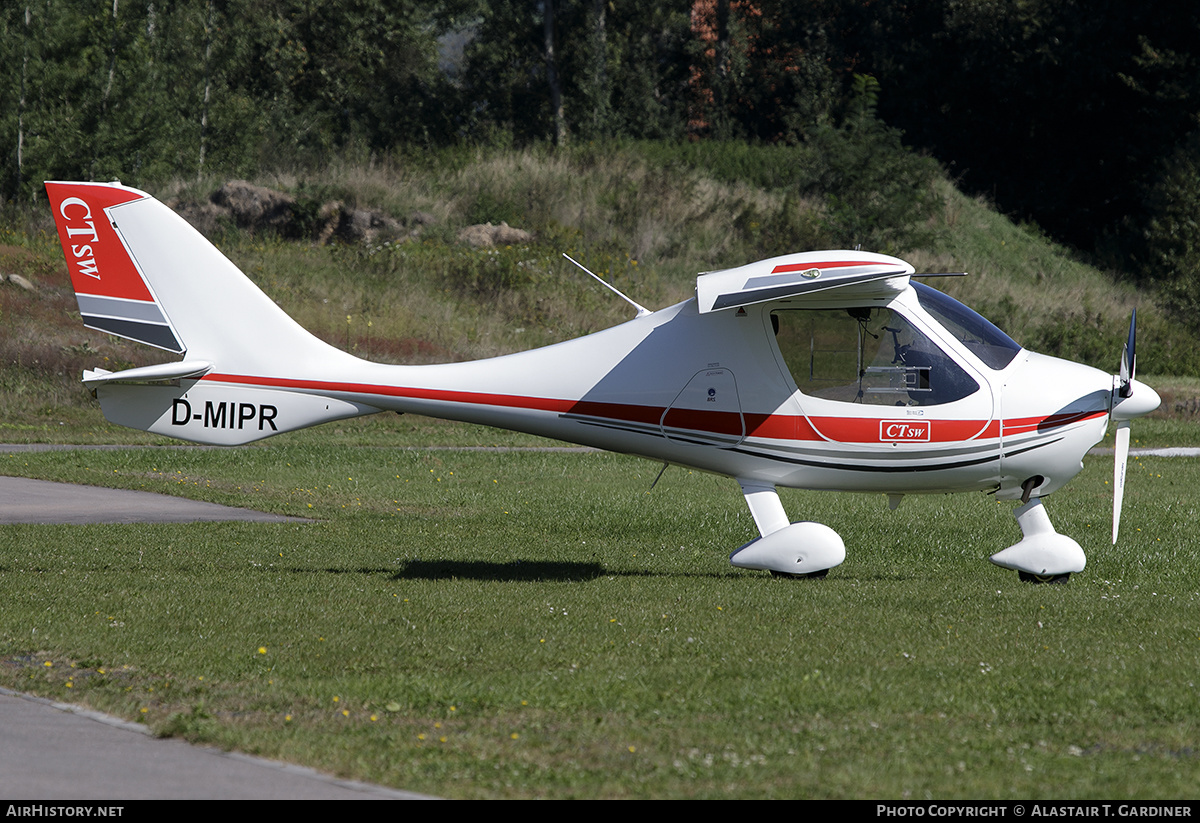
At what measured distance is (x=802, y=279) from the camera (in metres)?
9.98

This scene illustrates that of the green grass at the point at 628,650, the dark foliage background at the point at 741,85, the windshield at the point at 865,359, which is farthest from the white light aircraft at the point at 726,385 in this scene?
the dark foliage background at the point at 741,85

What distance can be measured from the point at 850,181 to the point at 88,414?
23.9m

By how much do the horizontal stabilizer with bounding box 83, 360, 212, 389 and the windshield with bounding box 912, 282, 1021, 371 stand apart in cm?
664

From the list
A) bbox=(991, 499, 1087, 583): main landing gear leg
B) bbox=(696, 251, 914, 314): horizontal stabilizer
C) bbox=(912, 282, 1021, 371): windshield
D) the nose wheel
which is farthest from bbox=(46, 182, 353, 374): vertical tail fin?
the nose wheel

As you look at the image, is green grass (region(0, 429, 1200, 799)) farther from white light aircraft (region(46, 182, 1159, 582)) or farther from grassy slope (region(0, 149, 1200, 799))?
white light aircraft (region(46, 182, 1159, 582))

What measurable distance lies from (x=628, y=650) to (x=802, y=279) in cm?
375

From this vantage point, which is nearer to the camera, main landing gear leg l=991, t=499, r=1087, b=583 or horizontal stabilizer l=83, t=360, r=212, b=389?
horizontal stabilizer l=83, t=360, r=212, b=389

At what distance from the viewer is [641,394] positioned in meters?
10.8

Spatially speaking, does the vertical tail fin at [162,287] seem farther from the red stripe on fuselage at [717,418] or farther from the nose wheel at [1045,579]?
the nose wheel at [1045,579]

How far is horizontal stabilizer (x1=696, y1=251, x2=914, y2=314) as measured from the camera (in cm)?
993

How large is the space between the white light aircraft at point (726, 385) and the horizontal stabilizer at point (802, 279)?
38 millimetres

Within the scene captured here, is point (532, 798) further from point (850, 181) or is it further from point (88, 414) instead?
point (850, 181)

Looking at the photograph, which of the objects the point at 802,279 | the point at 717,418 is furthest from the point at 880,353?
the point at 717,418
